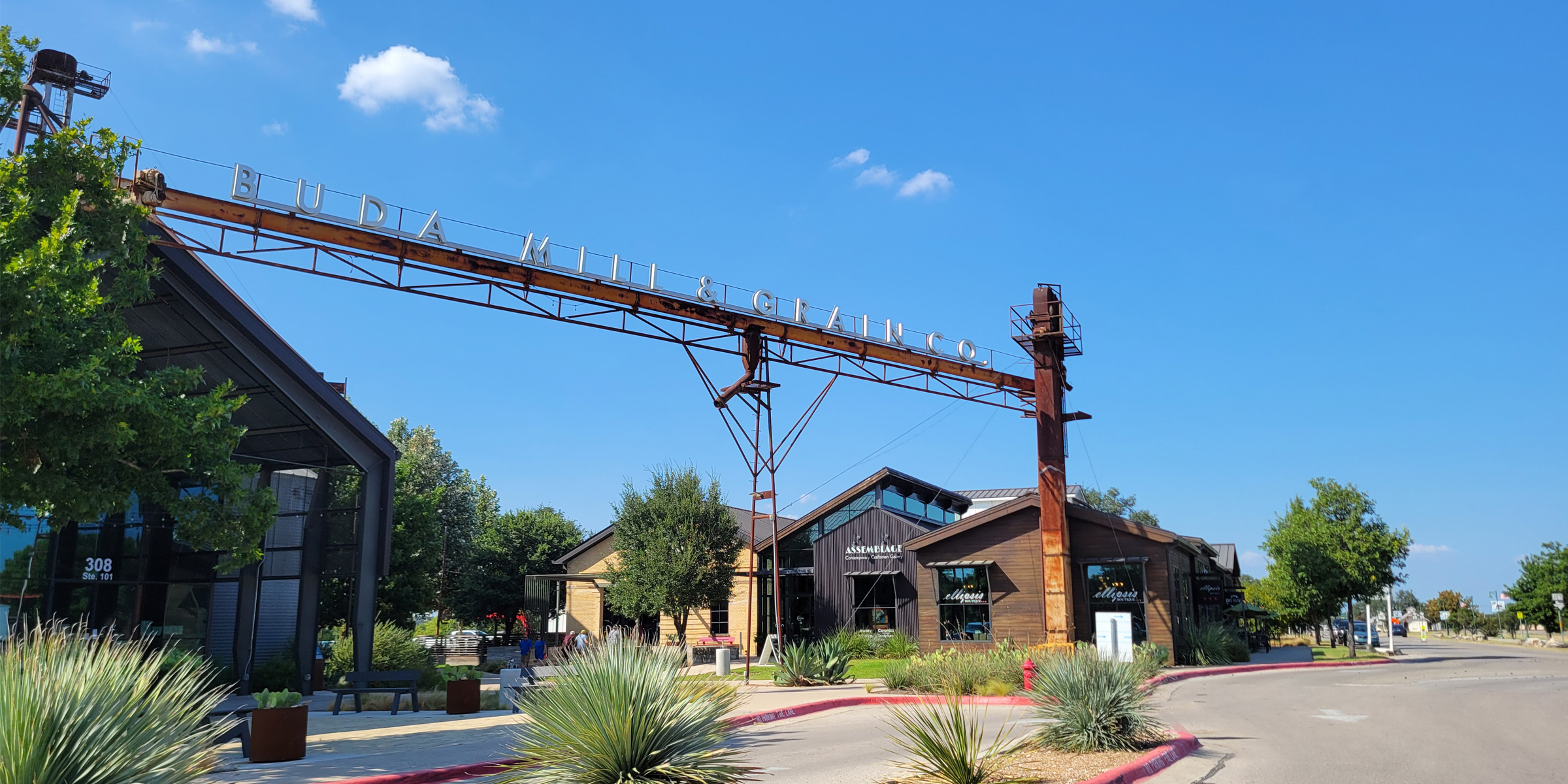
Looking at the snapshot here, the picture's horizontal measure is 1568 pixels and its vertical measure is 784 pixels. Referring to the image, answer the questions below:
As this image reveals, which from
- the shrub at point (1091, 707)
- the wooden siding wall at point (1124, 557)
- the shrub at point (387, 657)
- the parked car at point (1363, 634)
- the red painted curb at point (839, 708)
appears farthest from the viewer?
the parked car at point (1363, 634)

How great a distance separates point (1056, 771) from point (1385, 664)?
3266 cm

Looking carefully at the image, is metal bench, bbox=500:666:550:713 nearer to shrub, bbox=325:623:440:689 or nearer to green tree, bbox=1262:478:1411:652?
shrub, bbox=325:623:440:689

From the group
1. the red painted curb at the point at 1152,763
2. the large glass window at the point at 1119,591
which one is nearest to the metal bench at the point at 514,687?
the red painted curb at the point at 1152,763

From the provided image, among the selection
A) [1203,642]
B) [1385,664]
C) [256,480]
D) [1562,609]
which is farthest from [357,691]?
[1562,609]

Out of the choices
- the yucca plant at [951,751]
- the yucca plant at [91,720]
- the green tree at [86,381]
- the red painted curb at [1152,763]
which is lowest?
the red painted curb at [1152,763]

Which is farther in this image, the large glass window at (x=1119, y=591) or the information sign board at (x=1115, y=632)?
the large glass window at (x=1119, y=591)

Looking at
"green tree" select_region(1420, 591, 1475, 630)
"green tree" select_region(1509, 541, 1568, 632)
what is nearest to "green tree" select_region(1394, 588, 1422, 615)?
"green tree" select_region(1420, 591, 1475, 630)

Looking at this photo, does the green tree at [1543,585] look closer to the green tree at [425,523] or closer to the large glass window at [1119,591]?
the large glass window at [1119,591]

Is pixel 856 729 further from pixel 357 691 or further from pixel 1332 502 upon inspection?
pixel 1332 502

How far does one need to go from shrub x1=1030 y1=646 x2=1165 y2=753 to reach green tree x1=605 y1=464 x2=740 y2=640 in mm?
27895

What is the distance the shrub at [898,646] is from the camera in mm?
33750

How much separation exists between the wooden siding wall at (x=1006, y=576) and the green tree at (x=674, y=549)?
8967mm

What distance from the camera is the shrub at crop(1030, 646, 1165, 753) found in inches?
468

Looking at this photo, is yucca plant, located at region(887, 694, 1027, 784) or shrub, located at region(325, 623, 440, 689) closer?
yucca plant, located at region(887, 694, 1027, 784)
